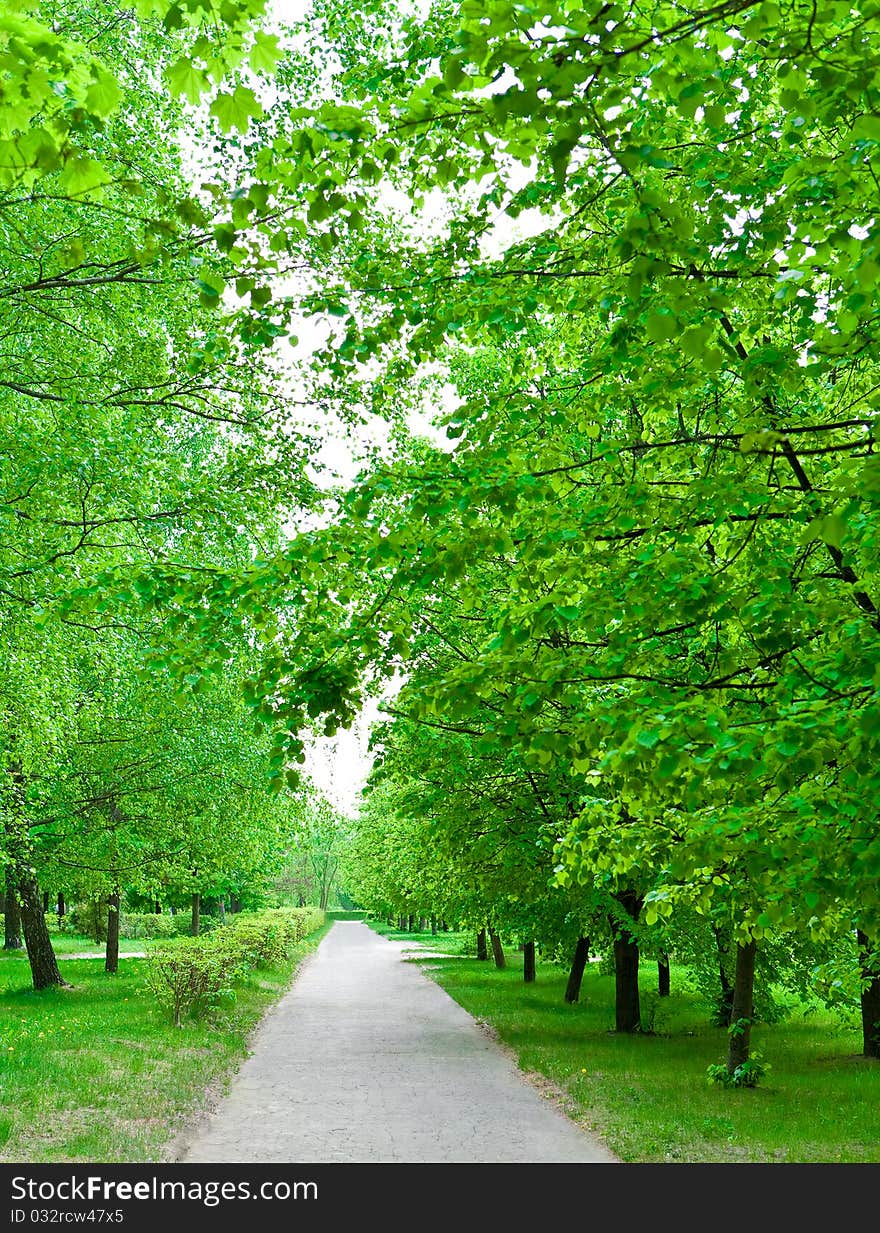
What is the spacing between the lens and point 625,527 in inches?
228

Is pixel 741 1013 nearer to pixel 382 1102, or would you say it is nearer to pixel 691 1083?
pixel 691 1083

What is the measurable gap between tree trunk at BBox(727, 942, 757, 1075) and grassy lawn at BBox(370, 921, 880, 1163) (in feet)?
1.39

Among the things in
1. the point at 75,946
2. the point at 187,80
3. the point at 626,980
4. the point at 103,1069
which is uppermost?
the point at 187,80

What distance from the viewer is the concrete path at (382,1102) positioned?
8047mm

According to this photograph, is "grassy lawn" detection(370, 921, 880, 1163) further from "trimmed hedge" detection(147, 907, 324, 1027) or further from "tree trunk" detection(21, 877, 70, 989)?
"tree trunk" detection(21, 877, 70, 989)

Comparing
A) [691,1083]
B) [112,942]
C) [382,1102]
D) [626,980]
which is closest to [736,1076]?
[691,1083]

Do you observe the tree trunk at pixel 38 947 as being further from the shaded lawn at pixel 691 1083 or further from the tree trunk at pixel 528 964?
the tree trunk at pixel 528 964

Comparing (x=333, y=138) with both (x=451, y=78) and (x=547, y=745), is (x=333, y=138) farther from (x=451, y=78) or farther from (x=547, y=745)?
(x=547, y=745)

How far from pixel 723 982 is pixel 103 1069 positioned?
1003cm

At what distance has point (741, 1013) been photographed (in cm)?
1174

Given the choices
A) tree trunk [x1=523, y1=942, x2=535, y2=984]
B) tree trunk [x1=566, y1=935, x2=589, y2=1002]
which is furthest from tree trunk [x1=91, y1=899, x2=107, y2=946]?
tree trunk [x1=566, y1=935, x2=589, y2=1002]

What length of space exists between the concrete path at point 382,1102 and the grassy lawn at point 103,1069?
1.37 feet
